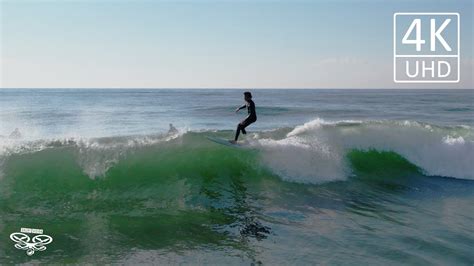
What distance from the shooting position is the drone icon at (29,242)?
6.29m

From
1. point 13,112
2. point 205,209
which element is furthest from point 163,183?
point 13,112

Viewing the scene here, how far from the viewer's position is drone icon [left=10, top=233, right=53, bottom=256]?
247 inches

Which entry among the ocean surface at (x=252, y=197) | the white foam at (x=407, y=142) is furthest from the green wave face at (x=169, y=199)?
the white foam at (x=407, y=142)

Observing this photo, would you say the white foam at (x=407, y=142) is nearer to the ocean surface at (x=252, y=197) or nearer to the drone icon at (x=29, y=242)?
the ocean surface at (x=252, y=197)

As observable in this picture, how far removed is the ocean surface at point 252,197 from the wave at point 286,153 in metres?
0.04

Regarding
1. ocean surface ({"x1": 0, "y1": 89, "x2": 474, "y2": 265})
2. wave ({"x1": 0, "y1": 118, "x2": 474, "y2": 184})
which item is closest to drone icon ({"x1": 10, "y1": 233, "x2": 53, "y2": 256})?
ocean surface ({"x1": 0, "y1": 89, "x2": 474, "y2": 265})

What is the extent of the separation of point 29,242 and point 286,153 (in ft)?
21.9

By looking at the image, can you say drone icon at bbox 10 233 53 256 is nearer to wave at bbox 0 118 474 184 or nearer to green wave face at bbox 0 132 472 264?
green wave face at bbox 0 132 472 264

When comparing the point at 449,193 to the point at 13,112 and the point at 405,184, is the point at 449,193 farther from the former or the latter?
the point at 13,112

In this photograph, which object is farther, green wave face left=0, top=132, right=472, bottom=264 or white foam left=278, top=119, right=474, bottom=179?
white foam left=278, top=119, right=474, bottom=179

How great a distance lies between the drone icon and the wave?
9.74 feet

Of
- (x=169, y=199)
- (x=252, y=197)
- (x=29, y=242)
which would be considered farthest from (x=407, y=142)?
(x=29, y=242)

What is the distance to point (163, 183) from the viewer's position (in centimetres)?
976

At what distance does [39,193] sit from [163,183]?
2557 millimetres
